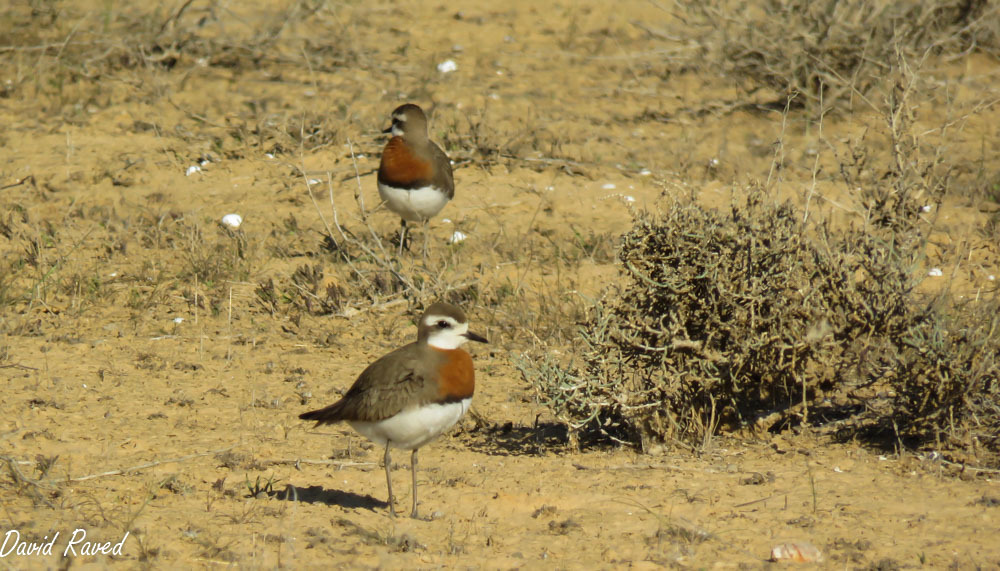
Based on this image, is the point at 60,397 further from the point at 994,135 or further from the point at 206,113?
the point at 994,135

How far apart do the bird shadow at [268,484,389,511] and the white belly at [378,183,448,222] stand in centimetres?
331

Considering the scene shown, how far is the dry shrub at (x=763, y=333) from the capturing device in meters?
5.56

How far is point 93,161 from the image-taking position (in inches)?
396

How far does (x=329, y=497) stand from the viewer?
550 cm

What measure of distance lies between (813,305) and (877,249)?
44 cm

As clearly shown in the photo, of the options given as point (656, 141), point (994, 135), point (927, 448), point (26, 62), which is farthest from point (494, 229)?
point (26, 62)

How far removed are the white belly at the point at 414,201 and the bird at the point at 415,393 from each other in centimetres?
314

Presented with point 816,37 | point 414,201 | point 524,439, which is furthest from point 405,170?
point 816,37

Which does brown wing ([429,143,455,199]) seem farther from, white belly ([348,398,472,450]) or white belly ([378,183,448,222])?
white belly ([348,398,472,450])

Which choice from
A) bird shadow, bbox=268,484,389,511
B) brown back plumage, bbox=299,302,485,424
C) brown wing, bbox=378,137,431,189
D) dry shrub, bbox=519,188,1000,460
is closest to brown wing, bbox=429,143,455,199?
brown wing, bbox=378,137,431,189

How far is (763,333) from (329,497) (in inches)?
89.9

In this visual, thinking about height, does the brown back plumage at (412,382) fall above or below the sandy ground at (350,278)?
above

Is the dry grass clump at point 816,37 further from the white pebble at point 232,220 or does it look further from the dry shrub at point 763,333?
the dry shrub at point 763,333

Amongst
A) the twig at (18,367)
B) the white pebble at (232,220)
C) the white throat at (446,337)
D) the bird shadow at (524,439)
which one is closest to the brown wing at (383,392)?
the white throat at (446,337)
